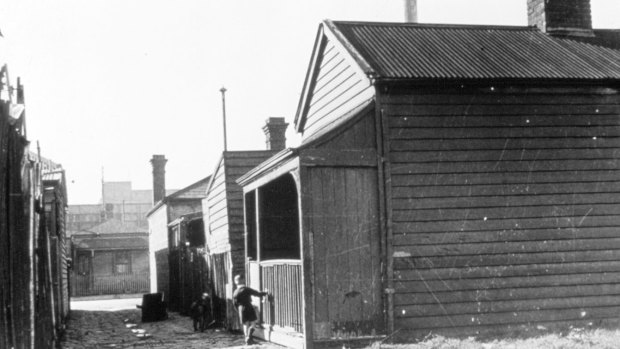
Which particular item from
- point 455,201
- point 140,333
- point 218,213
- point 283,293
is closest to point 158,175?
point 218,213

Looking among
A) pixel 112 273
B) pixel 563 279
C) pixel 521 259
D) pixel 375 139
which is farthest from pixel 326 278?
pixel 112 273

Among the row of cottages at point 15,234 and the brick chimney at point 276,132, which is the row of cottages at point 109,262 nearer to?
the brick chimney at point 276,132

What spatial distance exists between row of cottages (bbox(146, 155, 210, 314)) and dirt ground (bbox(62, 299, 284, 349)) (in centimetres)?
133

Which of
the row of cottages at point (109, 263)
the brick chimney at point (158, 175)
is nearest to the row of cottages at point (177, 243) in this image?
the brick chimney at point (158, 175)

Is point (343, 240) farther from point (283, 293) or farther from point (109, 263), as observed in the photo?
point (109, 263)

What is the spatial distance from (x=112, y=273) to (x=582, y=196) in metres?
36.9

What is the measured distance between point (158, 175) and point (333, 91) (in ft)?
71.8

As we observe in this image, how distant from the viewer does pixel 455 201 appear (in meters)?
11.4

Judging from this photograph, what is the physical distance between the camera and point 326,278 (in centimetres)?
1063

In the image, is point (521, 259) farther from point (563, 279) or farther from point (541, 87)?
point (541, 87)

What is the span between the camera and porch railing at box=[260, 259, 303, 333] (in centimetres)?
1117

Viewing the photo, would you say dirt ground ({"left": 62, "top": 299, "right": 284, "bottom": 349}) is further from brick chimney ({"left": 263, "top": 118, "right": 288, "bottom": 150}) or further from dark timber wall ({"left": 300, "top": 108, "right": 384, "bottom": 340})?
brick chimney ({"left": 263, "top": 118, "right": 288, "bottom": 150})

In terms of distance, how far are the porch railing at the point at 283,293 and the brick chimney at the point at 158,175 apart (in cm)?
2182

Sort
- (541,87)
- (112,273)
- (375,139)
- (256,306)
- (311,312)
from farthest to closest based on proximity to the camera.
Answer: (112,273) < (256,306) < (541,87) < (375,139) < (311,312)
